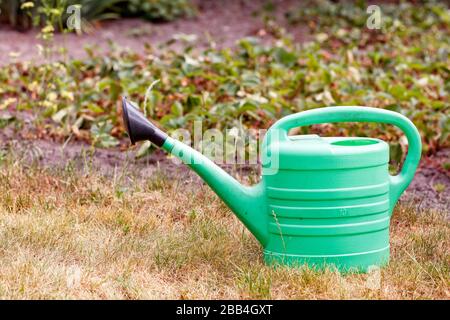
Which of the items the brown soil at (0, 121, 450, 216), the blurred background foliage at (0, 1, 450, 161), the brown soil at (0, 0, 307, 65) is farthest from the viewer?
the brown soil at (0, 0, 307, 65)

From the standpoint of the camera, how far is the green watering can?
2.75 meters

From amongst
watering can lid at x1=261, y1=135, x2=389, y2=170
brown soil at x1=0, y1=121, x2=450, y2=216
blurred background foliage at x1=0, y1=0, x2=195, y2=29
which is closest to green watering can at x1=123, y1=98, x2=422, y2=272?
watering can lid at x1=261, y1=135, x2=389, y2=170

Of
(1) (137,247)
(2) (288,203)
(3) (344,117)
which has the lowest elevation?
(1) (137,247)

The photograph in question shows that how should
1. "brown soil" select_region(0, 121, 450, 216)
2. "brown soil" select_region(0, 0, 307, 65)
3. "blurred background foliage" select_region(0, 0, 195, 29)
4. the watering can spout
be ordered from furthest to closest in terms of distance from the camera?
"blurred background foliage" select_region(0, 0, 195, 29)
"brown soil" select_region(0, 0, 307, 65)
"brown soil" select_region(0, 121, 450, 216)
the watering can spout

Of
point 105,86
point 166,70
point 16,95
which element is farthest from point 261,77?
point 16,95

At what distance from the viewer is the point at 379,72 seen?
17.3ft

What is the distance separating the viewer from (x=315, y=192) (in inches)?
108

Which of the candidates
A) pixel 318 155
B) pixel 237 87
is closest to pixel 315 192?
pixel 318 155

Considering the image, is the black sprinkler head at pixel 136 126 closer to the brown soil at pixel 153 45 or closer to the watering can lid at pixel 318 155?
the watering can lid at pixel 318 155

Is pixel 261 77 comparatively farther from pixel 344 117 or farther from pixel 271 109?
pixel 344 117

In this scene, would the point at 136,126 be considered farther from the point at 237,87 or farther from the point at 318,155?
the point at 237,87

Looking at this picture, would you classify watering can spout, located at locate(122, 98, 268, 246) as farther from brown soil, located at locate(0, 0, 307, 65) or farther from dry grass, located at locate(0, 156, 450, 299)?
brown soil, located at locate(0, 0, 307, 65)

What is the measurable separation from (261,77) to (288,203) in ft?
7.65

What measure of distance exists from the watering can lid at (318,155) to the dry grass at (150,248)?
0.33 meters
